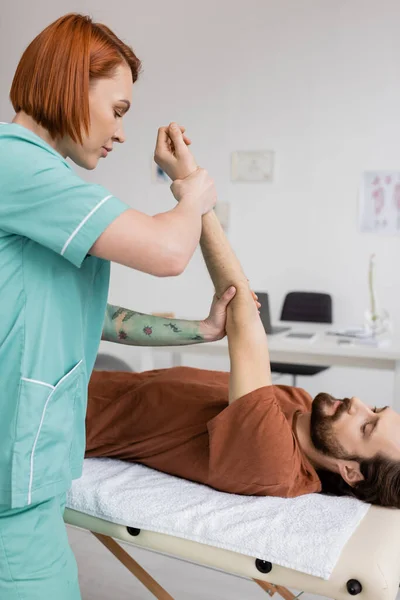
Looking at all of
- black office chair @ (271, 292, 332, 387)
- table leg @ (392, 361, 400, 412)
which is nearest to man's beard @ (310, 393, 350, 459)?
table leg @ (392, 361, 400, 412)

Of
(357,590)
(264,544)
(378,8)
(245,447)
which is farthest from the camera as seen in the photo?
(378,8)

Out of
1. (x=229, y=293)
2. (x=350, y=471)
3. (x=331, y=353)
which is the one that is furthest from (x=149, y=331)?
(x=331, y=353)

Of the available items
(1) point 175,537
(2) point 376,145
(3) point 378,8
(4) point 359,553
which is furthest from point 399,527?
(3) point 378,8

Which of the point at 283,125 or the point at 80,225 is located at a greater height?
the point at 283,125

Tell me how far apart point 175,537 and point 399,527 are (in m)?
0.46

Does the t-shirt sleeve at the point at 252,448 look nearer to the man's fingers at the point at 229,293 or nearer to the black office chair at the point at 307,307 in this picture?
the man's fingers at the point at 229,293

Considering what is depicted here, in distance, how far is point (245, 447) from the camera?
4.87 ft

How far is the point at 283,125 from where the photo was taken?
459 centimetres

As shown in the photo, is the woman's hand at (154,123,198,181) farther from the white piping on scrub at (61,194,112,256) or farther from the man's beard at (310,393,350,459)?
the man's beard at (310,393,350,459)

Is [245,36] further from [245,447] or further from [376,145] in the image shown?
[245,447]

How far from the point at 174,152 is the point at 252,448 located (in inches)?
26.2

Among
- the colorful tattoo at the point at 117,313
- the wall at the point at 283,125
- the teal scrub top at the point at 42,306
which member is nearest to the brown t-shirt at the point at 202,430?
the colorful tattoo at the point at 117,313

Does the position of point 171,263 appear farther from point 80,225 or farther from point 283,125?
point 283,125

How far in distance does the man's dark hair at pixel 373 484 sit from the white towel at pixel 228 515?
5 cm
